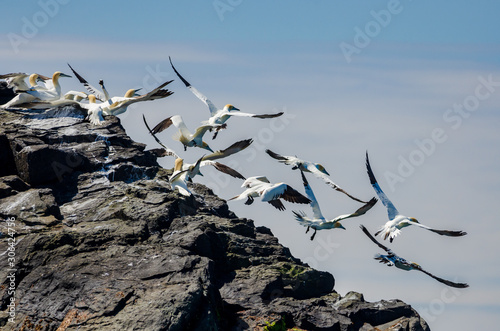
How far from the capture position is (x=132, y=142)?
30766mm

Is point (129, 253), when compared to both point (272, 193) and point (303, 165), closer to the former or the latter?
point (272, 193)

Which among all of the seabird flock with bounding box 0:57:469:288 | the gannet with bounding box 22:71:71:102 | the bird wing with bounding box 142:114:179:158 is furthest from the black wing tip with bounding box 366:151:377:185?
the gannet with bounding box 22:71:71:102

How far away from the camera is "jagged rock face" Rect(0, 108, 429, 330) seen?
22.0 metres

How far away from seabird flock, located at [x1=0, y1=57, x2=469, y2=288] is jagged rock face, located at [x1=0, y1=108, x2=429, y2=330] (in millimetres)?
716

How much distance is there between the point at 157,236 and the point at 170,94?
5.48 metres

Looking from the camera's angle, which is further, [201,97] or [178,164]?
[201,97]

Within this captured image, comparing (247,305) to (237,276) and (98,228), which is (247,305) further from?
(98,228)

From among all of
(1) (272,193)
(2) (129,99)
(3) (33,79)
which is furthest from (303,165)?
(3) (33,79)

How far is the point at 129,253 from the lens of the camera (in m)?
23.9

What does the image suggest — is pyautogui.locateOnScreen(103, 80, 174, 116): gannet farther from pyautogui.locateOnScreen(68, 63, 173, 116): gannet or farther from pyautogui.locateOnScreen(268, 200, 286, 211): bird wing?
pyautogui.locateOnScreen(268, 200, 286, 211): bird wing

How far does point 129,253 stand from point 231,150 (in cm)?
562

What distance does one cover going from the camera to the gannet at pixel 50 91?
31.1 m

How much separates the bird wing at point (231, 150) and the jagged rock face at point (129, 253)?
1.63m

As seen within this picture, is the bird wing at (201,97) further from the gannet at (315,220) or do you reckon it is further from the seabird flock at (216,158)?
the gannet at (315,220)
